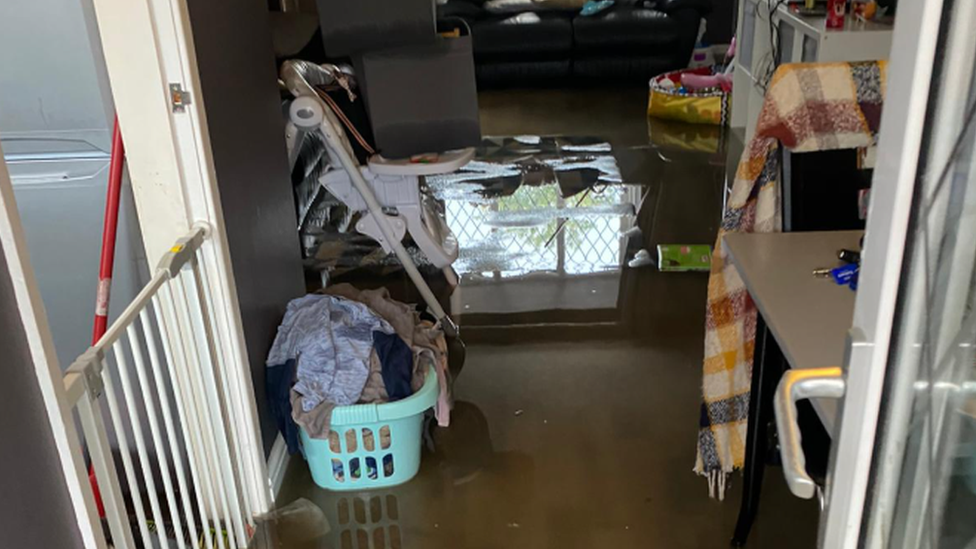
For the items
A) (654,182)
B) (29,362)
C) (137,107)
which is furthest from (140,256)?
(654,182)

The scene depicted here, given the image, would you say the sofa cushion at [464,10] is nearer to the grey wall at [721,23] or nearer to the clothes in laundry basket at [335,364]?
the grey wall at [721,23]

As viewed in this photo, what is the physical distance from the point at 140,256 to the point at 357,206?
1.09 m

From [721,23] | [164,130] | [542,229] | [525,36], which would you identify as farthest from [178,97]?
[721,23]

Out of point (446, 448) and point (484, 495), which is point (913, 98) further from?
point (446, 448)

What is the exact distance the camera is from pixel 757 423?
6.23 feet

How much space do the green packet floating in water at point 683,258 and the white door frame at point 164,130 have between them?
2.10 metres

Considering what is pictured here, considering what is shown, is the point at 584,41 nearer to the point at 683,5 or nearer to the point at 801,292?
the point at 683,5

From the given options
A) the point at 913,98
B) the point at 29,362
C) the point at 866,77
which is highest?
the point at 913,98

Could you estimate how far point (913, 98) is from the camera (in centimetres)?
66

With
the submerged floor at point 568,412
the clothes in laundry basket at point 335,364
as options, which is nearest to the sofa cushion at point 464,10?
the submerged floor at point 568,412

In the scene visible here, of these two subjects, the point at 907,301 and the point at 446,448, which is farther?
the point at 446,448

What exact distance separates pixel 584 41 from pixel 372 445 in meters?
5.13

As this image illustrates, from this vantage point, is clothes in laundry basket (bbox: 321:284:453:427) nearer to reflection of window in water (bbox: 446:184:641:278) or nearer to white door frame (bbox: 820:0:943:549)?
reflection of window in water (bbox: 446:184:641:278)

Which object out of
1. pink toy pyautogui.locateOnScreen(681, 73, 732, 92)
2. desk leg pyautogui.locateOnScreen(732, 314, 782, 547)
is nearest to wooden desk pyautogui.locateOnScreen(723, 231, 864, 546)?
desk leg pyautogui.locateOnScreen(732, 314, 782, 547)
